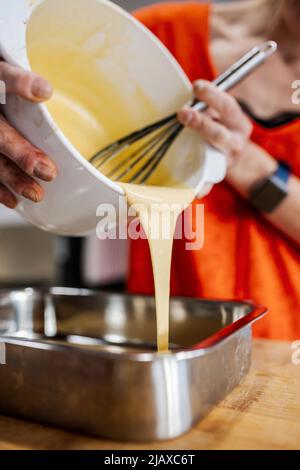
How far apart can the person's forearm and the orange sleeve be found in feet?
0.48

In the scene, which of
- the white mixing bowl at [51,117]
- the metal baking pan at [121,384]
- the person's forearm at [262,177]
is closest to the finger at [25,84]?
the white mixing bowl at [51,117]

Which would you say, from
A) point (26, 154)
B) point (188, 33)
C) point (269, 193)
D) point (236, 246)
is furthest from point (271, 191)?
point (26, 154)

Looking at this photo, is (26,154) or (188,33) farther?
(188,33)

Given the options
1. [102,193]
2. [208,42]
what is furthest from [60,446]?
[208,42]

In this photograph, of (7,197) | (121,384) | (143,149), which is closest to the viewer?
(121,384)

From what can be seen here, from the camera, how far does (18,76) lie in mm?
362

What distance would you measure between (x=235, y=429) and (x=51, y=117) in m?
0.26

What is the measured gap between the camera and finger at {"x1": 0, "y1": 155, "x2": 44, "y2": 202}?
42cm

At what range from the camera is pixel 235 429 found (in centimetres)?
37

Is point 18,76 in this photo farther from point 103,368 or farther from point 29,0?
point 103,368

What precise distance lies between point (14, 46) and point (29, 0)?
61 millimetres

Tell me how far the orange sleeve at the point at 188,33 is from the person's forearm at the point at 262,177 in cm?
15

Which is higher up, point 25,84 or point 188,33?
point 188,33

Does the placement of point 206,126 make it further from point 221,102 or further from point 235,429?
point 235,429
